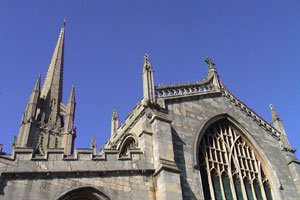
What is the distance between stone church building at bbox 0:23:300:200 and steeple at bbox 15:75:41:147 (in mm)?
15722

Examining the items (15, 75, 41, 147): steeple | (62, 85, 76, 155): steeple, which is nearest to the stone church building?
(15, 75, 41, 147): steeple

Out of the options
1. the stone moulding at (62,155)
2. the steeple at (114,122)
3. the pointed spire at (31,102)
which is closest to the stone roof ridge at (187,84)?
the stone moulding at (62,155)

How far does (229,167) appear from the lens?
1584cm

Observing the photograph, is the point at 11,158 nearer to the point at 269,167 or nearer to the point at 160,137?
the point at 160,137

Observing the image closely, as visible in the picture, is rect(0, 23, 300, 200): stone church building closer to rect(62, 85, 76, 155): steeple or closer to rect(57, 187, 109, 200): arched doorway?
rect(57, 187, 109, 200): arched doorway

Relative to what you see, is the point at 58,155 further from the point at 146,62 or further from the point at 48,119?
the point at 48,119

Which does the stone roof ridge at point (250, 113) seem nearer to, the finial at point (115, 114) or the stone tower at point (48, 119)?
the finial at point (115, 114)

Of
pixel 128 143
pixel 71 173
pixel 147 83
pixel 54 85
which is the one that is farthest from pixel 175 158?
pixel 54 85

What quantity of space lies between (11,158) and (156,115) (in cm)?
576

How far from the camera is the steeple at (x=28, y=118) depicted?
34.4 meters

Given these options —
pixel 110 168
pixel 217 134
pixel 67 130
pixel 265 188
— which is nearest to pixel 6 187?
pixel 110 168

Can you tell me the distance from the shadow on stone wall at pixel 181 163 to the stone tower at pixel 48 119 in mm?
21666

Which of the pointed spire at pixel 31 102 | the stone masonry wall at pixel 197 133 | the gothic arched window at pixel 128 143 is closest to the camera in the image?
the stone masonry wall at pixel 197 133

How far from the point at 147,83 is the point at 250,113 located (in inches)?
257
